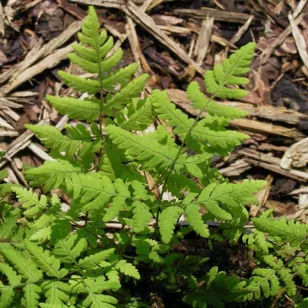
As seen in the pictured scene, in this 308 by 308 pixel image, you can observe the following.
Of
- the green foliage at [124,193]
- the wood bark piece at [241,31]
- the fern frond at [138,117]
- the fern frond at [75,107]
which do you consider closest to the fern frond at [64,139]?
the green foliage at [124,193]

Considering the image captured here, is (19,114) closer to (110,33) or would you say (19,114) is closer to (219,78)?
(110,33)

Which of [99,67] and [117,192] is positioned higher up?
[99,67]

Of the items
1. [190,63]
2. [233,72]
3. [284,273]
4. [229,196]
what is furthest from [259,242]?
[190,63]

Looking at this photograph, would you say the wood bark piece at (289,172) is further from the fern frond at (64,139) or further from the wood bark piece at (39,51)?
the wood bark piece at (39,51)

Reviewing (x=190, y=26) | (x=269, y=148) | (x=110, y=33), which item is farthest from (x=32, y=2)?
(x=269, y=148)

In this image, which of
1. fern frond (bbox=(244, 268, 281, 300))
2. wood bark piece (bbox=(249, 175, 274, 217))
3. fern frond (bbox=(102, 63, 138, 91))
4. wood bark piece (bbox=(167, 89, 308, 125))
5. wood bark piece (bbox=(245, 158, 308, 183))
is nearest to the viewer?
fern frond (bbox=(102, 63, 138, 91))

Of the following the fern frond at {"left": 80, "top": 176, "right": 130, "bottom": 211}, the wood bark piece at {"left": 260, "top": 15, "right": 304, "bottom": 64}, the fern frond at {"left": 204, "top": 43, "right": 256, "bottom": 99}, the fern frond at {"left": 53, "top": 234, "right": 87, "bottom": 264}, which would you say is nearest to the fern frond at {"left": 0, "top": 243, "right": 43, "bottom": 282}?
the fern frond at {"left": 53, "top": 234, "right": 87, "bottom": 264}

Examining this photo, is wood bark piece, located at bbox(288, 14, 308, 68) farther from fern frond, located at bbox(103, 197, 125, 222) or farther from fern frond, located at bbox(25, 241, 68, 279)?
fern frond, located at bbox(25, 241, 68, 279)
